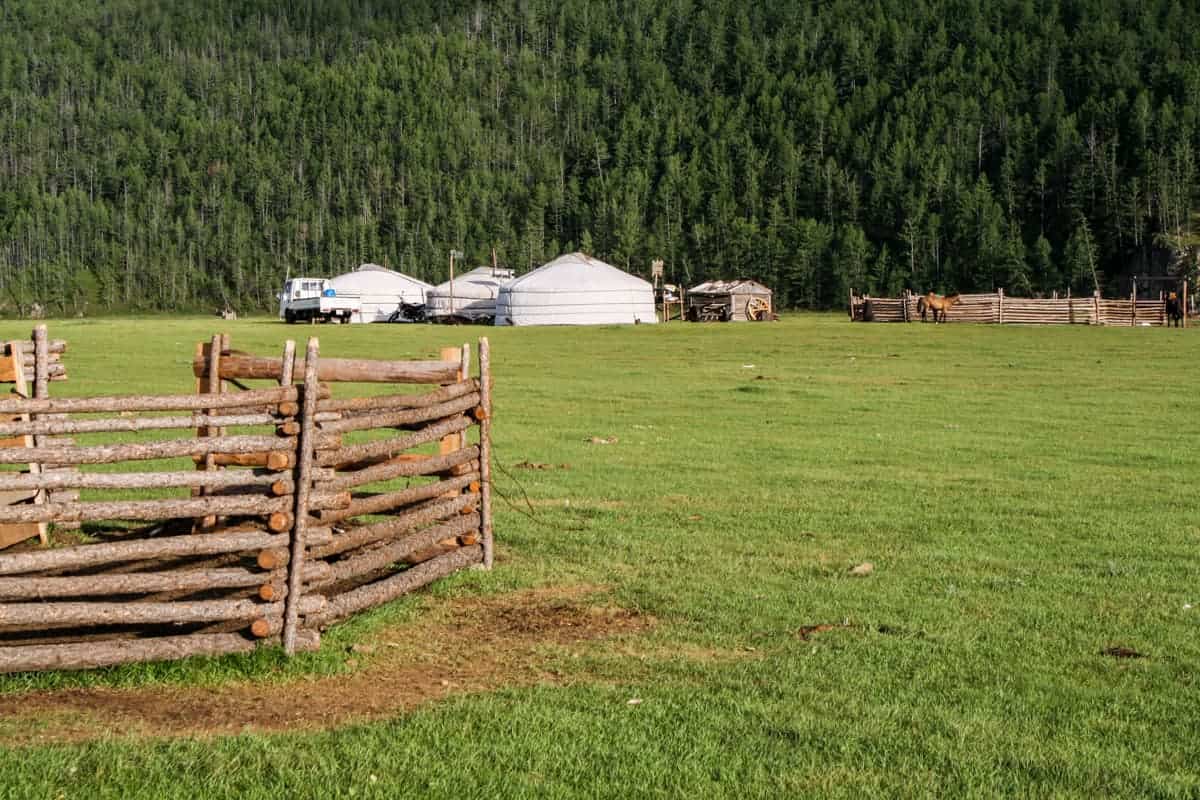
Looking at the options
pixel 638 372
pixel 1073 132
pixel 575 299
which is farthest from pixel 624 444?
pixel 1073 132

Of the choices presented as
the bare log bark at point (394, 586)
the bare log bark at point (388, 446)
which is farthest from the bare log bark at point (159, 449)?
the bare log bark at point (394, 586)

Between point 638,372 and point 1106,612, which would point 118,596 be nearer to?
point 1106,612

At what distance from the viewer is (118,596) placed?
32.5 ft

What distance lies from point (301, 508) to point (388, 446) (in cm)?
170

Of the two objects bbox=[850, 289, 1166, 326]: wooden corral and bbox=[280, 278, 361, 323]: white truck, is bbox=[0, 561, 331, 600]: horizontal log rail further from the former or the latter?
bbox=[280, 278, 361, 323]: white truck

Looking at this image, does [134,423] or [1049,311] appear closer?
[134,423]

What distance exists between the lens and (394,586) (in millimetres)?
10141

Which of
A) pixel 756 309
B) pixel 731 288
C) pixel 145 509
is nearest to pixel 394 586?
pixel 145 509

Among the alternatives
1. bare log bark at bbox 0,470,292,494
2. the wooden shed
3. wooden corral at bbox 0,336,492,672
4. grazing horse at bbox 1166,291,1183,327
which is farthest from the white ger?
bare log bark at bbox 0,470,292,494

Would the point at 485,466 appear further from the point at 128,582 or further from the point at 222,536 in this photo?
the point at 128,582

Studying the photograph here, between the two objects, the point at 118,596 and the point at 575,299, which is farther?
the point at 575,299

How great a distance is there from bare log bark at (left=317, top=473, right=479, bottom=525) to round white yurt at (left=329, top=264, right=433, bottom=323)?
288 ft

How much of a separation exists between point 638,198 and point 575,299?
97.6 metres

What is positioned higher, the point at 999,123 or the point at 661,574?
the point at 999,123
